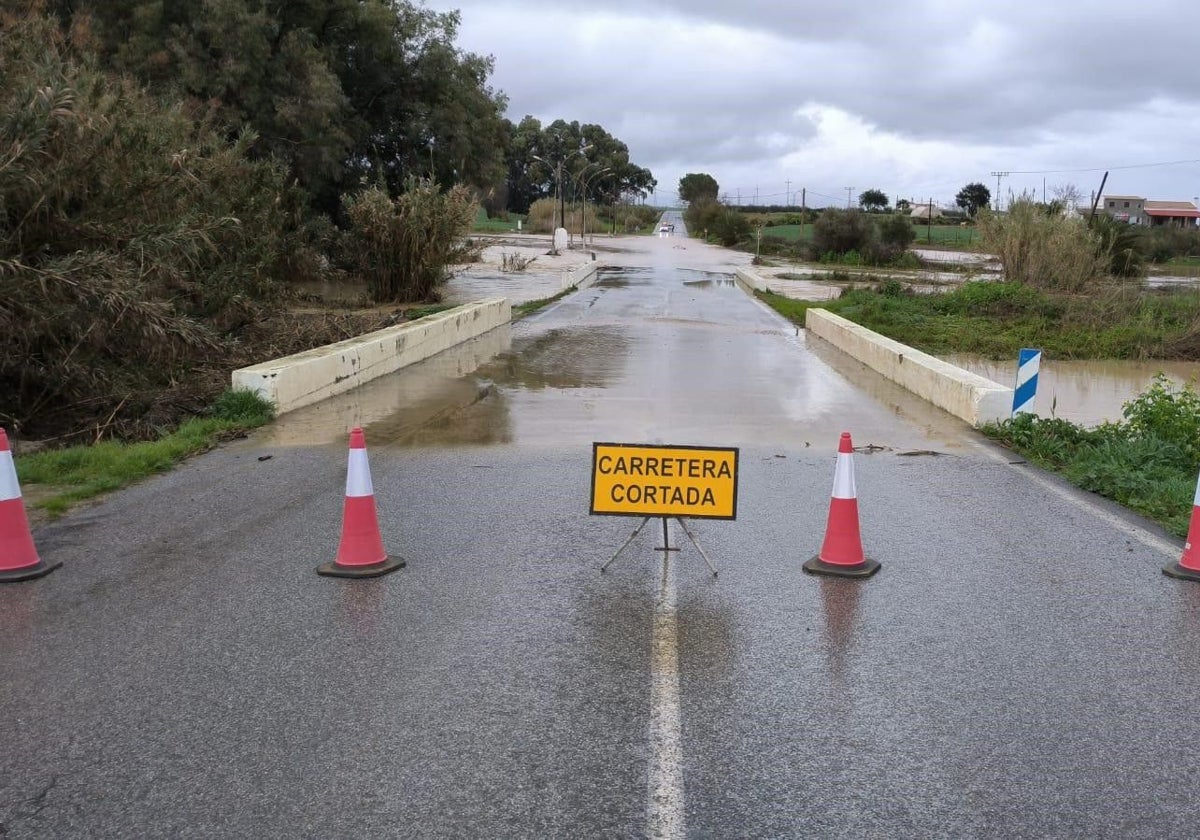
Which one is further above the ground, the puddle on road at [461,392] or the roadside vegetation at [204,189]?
the roadside vegetation at [204,189]

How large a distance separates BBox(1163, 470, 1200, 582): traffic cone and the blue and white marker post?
4.42 metres

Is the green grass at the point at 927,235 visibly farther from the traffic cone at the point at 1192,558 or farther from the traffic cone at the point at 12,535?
the traffic cone at the point at 12,535

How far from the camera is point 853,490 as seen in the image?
6.41 m

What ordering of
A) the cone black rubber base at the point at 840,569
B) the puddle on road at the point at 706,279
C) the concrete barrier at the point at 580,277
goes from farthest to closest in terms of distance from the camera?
1. the puddle on road at the point at 706,279
2. the concrete barrier at the point at 580,277
3. the cone black rubber base at the point at 840,569

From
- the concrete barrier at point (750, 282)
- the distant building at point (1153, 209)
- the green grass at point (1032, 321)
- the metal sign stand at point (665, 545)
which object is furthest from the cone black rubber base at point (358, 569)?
the distant building at point (1153, 209)

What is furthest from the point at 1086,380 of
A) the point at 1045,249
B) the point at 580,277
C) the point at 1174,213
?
the point at 1174,213

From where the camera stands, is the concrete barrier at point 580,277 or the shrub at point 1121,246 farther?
the concrete barrier at point 580,277

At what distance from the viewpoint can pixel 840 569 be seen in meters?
6.30

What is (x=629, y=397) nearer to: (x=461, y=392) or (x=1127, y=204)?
(x=461, y=392)

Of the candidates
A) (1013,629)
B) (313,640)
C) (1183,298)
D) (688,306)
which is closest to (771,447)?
(1013,629)

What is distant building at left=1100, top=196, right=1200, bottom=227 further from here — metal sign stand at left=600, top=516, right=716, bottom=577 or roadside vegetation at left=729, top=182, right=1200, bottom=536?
metal sign stand at left=600, top=516, right=716, bottom=577

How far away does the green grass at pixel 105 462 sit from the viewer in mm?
8102

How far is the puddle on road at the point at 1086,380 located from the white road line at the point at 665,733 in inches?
312

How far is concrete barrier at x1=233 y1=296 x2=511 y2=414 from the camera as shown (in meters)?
11.5
